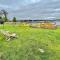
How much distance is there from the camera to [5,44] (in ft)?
55.2

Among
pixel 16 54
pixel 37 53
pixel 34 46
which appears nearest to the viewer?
pixel 16 54

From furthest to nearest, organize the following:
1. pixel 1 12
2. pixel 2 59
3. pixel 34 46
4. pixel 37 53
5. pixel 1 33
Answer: pixel 1 12
pixel 1 33
pixel 34 46
pixel 37 53
pixel 2 59

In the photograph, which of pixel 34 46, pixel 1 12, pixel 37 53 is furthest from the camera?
pixel 1 12

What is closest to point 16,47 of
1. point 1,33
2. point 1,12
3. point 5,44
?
point 5,44

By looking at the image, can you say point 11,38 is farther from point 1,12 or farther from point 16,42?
point 1,12

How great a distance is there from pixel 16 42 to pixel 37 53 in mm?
2922

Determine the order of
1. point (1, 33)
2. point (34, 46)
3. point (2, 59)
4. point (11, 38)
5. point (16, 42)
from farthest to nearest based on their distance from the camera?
point (1, 33) → point (11, 38) → point (16, 42) → point (34, 46) → point (2, 59)

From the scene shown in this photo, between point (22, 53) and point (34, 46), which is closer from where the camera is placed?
point (22, 53)

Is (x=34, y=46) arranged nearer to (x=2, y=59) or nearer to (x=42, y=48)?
(x=42, y=48)

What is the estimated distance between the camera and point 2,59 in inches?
500

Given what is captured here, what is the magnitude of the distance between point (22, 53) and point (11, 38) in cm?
498

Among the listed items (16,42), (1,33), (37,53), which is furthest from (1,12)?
(37,53)

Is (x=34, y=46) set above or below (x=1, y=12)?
below

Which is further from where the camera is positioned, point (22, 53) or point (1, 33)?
point (1, 33)
